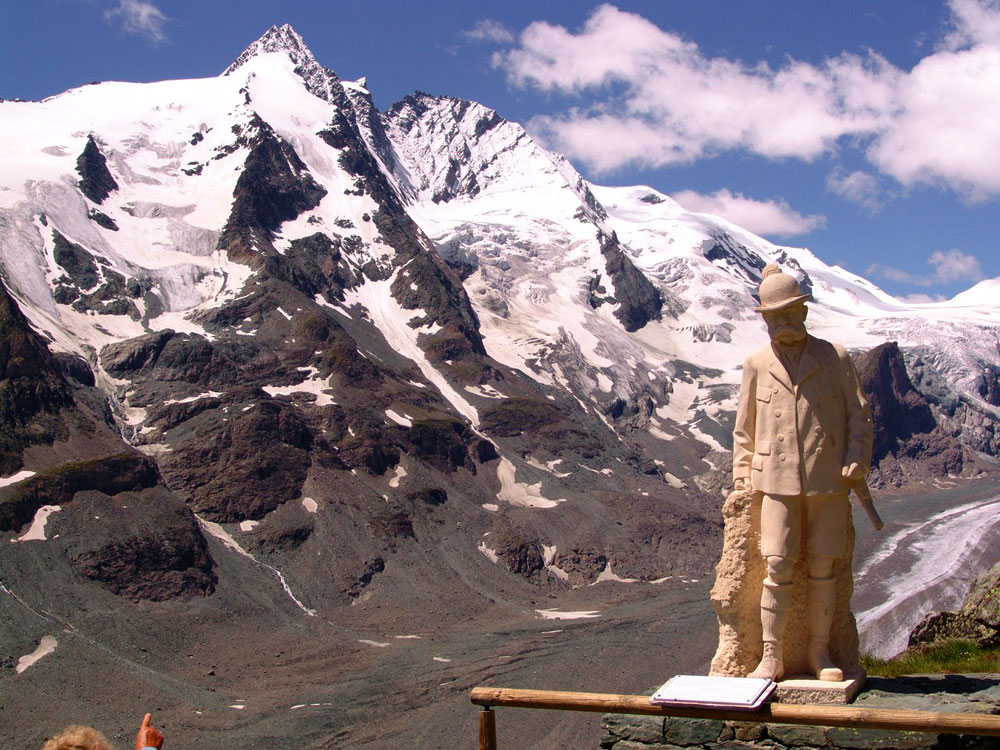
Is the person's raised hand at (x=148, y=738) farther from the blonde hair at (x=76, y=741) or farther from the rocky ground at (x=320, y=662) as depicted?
the rocky ground at (x=320, y=662)

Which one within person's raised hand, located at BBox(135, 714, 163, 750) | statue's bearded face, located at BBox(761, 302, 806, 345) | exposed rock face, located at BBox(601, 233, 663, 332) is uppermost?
exposed rock face, located at BBox(601, 233, 663, 332)

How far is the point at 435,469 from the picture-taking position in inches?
3501

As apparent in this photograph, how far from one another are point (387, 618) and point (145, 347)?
43.1 meters

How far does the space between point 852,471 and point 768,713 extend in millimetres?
3800

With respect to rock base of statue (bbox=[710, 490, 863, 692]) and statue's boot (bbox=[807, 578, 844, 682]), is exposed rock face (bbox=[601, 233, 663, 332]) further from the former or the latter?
statue's boot (bbox=[807, 578, 844, 682])

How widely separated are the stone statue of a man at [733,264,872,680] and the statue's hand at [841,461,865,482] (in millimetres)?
11

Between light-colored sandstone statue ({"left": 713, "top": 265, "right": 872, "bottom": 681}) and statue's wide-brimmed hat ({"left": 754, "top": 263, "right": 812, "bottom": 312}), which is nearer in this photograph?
light-colored sandstone statue ({"left": 713, "top": 265, "right": 872, "bottom": 681})

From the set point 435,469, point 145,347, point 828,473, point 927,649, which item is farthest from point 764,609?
point 145,347

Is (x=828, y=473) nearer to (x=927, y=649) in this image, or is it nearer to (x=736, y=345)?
(x=927, y=649)

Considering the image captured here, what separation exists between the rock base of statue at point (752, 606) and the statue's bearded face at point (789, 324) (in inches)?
64.2

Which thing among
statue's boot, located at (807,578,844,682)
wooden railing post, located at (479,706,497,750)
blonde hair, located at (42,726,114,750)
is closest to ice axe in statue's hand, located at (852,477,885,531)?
statue's boot, located at (807,578,844,682)

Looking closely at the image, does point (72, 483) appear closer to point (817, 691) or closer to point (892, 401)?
point (817, 691)

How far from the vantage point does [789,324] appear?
1042cm

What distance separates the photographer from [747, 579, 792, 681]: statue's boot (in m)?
9.94
